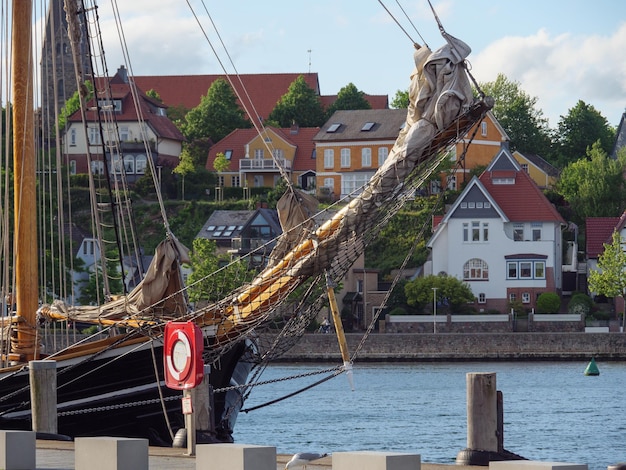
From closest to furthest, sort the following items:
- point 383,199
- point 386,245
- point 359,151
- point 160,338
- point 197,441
Answer: point 197,441, point 383,199, point 160,338, point 386,245, point 359,151

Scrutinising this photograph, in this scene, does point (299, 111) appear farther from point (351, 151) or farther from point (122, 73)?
point (351, 151)

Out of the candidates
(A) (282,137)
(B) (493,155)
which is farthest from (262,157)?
(B) (493,155)

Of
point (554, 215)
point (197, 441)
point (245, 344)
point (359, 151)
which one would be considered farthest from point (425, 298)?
point (197, 441)

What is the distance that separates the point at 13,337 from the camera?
2731 centimetres

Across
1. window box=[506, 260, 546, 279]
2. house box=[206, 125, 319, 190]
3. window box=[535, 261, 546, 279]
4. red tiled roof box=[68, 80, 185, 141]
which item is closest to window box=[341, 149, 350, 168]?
house box=[206, 125, 319, 190]

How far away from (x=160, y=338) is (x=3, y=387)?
2.62 metres

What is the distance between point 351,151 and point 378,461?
113 meters

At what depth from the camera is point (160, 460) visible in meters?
18.5

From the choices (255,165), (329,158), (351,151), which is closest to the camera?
(351,151)

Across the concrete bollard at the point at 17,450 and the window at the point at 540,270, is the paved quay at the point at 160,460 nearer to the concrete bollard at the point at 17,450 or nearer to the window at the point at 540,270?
the concrete bollard at the point at 17,450

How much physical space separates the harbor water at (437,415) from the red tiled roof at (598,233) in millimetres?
22927

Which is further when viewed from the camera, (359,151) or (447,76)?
(359,151)

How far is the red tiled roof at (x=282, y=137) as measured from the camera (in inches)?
5172

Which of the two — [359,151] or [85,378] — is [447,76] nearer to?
[85,378]
